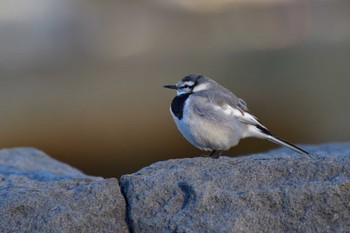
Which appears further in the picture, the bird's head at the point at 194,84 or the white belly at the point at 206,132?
the bird's head at the point at 194,84

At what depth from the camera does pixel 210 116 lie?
7223 millimetres

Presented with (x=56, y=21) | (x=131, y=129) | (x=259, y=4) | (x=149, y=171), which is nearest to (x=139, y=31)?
(x=56, y=21)

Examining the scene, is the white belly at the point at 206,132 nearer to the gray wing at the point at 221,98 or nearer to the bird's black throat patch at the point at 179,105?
the bird's black throat patch at the point at 179,105

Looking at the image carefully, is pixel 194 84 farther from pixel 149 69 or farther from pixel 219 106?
pixel 149 69

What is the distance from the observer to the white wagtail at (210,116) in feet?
23.6

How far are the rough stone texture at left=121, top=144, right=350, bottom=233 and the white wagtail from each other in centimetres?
118

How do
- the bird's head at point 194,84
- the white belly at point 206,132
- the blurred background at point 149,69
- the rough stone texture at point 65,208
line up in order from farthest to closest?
the blurred background at point 149,69 < the bird's head at point 194,84 < the white belly at point 206,132 < the rough stone texture at point 65,208

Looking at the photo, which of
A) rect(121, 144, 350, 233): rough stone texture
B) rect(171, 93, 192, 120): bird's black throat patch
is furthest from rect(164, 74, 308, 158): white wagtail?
rect(121, 144, 350, 233): rough stone texture

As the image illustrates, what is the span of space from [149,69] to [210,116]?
8.78 m

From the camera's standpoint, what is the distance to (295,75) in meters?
16.6

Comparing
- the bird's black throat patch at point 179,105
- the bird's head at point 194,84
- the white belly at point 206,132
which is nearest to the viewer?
the white belly at point 206,132

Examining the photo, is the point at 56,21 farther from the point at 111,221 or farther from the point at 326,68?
the point at 111,221

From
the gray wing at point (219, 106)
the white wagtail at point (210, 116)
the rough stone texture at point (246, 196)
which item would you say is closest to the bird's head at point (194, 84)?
the white wagtail at point (210, 116)

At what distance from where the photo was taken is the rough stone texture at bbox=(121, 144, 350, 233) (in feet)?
18.0
